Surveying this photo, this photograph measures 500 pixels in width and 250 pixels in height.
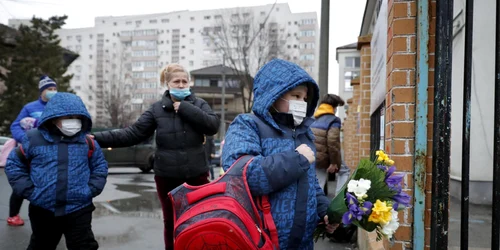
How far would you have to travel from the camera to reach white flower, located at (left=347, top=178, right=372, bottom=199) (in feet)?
6.44

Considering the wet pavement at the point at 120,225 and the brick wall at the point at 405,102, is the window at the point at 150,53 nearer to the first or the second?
the wet pavement at the point at 120,225

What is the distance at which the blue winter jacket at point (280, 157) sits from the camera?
187cm

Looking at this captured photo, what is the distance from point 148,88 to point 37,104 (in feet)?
209

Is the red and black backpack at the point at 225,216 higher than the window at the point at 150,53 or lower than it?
lower

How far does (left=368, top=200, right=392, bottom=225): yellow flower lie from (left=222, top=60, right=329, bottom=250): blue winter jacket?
0.29 m

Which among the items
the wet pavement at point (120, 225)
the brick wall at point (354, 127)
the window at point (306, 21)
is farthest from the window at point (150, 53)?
the wet pavement at point (120, 225)

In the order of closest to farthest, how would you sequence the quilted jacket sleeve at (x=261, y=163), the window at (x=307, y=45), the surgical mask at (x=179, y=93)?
the quilted jacket sleeve at (x=261, y=163) → the surgical mask at (x=179, y=93) → the window at (x=307, y=45)

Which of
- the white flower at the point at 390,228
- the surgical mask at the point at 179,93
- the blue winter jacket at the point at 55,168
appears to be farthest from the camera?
the surgical mask at the point at 179,93

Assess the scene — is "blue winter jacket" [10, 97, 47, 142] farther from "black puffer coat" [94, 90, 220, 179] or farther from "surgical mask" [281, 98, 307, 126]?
"surgical mask" [281, 98, 307, 126]

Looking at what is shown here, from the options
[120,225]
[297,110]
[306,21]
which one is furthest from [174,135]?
[306,21]

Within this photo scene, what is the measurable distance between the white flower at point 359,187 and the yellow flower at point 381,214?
0.08 m

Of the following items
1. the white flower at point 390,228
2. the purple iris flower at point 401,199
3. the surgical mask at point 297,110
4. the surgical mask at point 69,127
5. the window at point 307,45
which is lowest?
the white flower at point 390,228

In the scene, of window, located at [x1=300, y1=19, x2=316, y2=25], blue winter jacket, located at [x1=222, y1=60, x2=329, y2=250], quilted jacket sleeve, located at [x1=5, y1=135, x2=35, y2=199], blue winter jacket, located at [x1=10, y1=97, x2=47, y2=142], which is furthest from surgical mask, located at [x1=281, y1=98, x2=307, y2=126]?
window, located at [x1=300, y1=19, x2=316, y2=25]

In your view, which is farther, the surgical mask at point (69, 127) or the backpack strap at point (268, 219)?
the surgical mask at point (69, 127)
